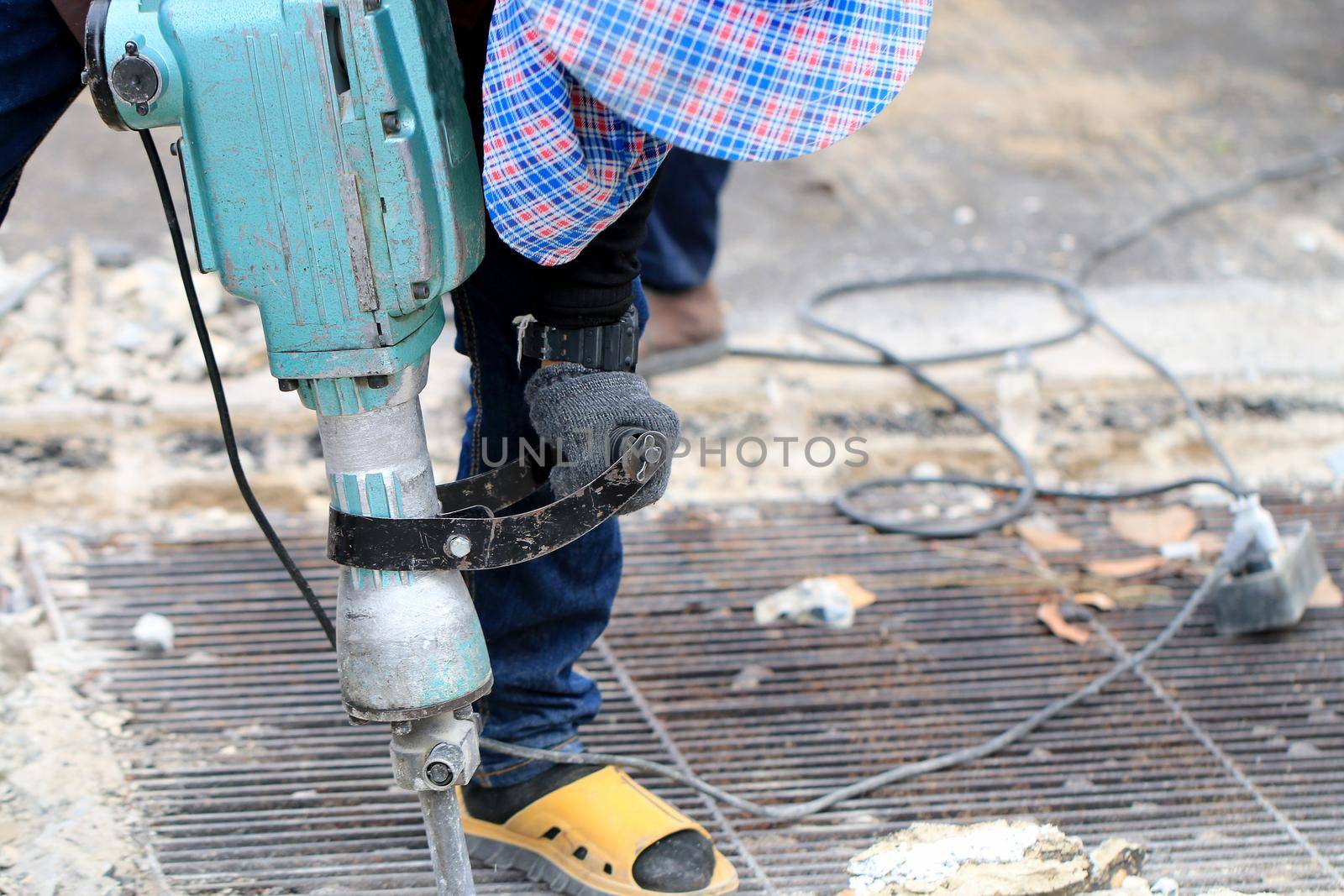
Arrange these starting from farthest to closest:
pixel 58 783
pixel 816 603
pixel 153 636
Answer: pixel 816 603
pixel 153 636
pixel 58 783

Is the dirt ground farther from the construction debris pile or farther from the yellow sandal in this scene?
the yellow sandal

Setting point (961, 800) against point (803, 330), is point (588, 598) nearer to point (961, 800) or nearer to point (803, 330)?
point (961, 800)

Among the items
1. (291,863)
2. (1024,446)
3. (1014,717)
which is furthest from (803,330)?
(291,863)

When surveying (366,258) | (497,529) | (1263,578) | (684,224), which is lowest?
(1263,578)

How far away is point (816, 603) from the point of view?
224 cm

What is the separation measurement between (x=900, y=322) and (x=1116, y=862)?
1.78m

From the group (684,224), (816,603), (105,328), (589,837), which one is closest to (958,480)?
(816,603)

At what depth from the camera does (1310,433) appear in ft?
9.27

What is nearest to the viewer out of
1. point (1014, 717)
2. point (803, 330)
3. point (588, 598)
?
point (588, 598)

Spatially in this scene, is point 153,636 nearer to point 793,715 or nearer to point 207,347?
point 207,347

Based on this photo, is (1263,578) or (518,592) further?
(1263,578)

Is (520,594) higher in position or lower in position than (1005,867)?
higher

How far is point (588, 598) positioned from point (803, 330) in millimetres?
1660

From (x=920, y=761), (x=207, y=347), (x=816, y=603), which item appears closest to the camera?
(x=207, y=347)
